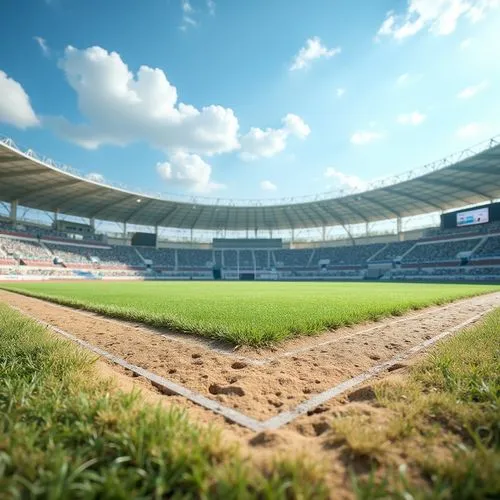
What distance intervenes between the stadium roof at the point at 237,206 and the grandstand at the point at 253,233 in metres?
0.16

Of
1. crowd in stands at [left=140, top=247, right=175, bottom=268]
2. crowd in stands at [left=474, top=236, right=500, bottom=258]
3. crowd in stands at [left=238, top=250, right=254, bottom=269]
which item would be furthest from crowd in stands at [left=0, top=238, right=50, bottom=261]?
crowd in stands at [left=474, top=236, right=500, bottom=258]

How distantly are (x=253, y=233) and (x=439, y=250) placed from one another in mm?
40920

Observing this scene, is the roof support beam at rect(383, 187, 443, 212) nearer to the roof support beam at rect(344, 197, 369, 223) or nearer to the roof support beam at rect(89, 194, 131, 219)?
the roof support beam at rect(344, 197, 369, 223)

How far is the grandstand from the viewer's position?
1513 inches

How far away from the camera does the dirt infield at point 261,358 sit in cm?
295

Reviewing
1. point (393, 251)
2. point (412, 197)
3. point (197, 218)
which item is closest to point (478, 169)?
point (412, 197)

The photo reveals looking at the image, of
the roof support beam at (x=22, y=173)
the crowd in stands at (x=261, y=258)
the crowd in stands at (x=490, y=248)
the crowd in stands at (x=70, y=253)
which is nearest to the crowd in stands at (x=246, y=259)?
the crowd in stands at (x=261, y=258)

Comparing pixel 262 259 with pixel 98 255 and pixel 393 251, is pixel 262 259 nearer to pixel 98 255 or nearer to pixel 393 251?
pixel 393 251

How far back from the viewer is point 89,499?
130 cm

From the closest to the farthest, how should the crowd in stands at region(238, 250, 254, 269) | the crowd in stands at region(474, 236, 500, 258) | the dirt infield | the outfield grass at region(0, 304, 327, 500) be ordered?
the outfield grass at region(0, 304, 327, 500) → the dirt infield → the crowd in stands at region(474, 236, 500, 258) → the crowd in stands at region(238, 250, 254, 269)

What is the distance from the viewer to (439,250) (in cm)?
4747

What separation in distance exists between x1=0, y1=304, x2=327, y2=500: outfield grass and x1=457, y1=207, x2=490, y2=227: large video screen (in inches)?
2007

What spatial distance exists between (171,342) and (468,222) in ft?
166

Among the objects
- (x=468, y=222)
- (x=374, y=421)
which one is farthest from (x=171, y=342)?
(x=468, y=222)
